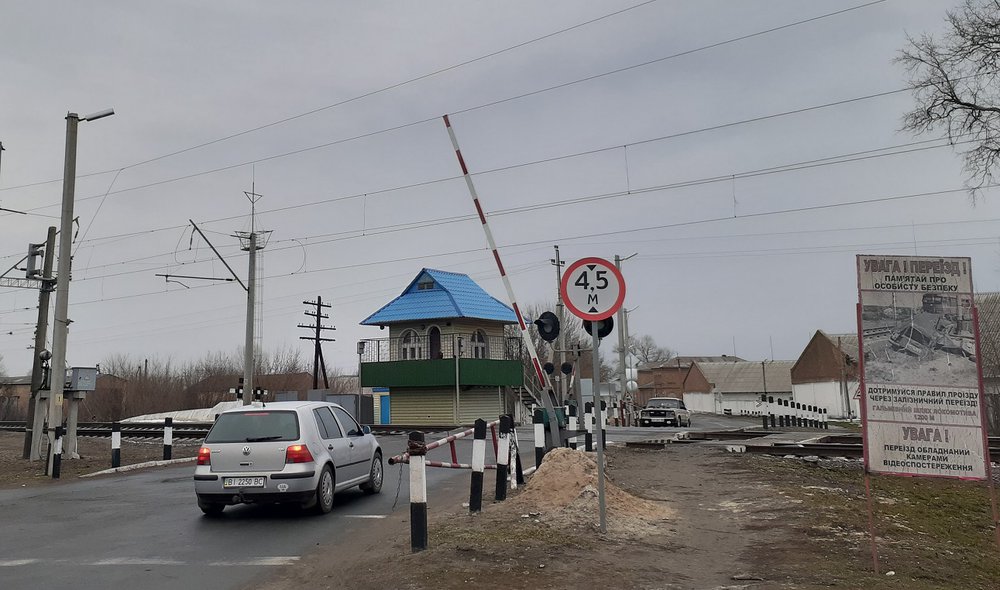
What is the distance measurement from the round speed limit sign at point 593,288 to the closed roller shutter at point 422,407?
3190 cm

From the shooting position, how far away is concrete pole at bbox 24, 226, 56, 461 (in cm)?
1947

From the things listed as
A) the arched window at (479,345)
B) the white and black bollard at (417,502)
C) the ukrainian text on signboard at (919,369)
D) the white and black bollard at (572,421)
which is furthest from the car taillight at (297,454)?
the arched window at (479,345)

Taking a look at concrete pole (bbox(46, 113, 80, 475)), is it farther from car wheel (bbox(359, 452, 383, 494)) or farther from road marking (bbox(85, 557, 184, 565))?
road marking (bbox(85, 557, 184, 565))

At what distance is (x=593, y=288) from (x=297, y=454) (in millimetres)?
4659

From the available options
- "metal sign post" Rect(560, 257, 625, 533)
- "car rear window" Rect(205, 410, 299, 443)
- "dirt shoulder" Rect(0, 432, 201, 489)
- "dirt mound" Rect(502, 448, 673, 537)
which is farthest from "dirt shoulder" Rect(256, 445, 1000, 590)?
"dirt shoulder" Rect(0, 432, 201, 489)

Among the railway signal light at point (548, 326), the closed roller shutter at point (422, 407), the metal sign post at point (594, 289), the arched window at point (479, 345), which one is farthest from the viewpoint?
the arched window at point (479, 345)

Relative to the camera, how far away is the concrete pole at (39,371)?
19469 millimetres

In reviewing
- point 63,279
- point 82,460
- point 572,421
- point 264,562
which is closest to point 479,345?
point 82,460

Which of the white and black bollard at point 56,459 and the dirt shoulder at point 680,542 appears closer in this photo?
the dirt shoulder at point 680,542

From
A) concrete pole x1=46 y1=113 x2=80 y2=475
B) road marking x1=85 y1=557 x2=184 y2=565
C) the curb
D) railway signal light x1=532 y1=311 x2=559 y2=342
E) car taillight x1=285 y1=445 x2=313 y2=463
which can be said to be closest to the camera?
road marking x1=85 y1=557 x2=184 y2=565

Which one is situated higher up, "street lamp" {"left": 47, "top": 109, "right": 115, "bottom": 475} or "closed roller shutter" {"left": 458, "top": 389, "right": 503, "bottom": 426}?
"street lamp" {"left": 47, "top": 109, "right": 115, "bottom": 475}

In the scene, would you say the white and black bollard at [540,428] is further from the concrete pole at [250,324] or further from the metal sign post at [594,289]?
the concrete pole at [250,324]

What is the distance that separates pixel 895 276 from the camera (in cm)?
704

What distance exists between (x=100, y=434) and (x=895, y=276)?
32.7 meters
